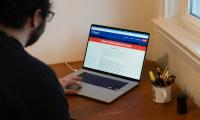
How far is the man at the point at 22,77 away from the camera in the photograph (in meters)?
0.93

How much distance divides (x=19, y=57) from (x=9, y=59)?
3 cm

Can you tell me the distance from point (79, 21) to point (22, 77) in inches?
43.2

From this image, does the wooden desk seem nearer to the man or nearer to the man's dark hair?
the man

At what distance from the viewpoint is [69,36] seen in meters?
2.02

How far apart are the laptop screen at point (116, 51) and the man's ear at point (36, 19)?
75cm

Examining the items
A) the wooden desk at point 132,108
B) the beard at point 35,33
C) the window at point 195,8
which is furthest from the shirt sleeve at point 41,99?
the window at point 195,8

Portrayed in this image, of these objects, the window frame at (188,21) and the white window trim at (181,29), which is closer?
the white window trim at (181,29)

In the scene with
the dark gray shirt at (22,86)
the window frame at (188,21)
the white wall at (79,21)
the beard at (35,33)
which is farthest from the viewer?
the white wall at (79,21)

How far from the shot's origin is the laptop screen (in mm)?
1703

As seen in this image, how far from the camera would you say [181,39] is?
1.57m

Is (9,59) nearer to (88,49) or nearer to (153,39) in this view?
(88,49)

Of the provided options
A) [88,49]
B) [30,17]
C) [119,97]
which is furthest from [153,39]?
[30,17]

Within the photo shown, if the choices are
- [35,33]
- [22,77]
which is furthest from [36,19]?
[22,77]

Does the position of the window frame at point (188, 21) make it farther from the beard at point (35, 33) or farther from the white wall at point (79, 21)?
the beard at point (35, 33)
